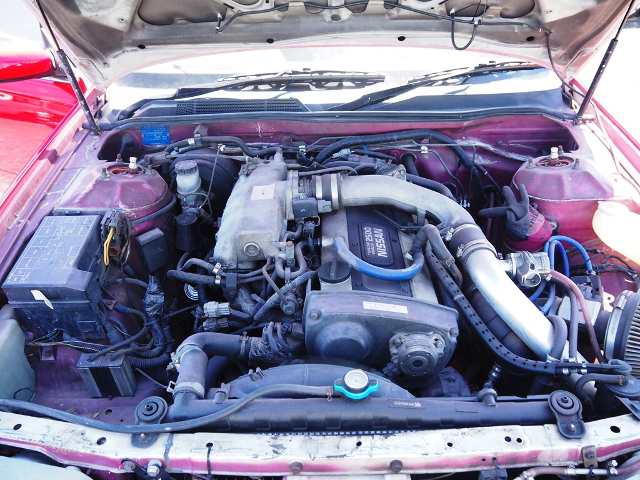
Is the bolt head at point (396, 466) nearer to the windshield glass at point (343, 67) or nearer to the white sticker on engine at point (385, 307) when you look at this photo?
the white sticker on engine at point (385, 307)

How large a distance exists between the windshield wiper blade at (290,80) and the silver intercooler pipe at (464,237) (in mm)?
910

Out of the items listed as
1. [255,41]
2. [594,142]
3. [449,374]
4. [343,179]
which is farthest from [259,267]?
[594,142]

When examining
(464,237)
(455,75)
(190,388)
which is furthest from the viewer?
(455,75)

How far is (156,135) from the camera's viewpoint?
96.8 inches

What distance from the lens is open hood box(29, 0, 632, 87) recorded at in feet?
6.79

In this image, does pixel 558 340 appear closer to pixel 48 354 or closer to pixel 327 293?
pixel 327 293

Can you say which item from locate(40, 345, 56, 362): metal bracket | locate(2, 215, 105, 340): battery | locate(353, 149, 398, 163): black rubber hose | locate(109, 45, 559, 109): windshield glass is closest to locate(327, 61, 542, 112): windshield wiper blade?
locate(109, 45, 559, 109): windshield glass

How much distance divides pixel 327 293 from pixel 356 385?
338 millimetres

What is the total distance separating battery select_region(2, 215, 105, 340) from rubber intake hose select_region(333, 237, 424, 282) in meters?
0.82

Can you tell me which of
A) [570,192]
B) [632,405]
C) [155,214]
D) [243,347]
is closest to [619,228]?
[570,192]

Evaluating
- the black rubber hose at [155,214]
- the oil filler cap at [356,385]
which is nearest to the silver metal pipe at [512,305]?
the oil filler cap at [356,385]

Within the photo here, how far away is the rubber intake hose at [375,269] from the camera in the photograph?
1.55 meters

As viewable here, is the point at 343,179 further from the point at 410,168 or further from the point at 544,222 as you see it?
the point at 544,222

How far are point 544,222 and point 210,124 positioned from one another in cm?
156
